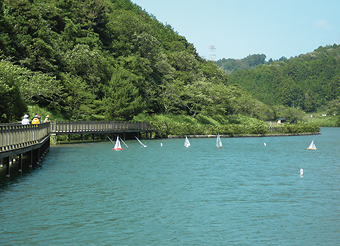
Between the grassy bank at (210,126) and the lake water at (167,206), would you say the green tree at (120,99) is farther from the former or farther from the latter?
the lake water at (167,206)

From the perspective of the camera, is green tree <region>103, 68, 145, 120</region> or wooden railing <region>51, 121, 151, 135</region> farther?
green tree <region>103, 68, 145, 120</region>

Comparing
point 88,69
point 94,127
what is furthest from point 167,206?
point 88,69

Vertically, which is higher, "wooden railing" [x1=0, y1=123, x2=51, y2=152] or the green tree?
the green tree

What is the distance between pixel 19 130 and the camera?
33062 mm

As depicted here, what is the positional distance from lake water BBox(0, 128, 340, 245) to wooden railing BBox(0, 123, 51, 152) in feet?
9.14

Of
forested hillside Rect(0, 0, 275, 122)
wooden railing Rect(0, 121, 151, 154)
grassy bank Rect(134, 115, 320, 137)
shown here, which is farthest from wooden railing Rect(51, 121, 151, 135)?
grassy bank Rect(134, 115, 320, 137)

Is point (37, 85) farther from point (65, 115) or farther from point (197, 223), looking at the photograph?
point (197, 223)

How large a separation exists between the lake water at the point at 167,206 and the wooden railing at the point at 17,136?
9.14 ft

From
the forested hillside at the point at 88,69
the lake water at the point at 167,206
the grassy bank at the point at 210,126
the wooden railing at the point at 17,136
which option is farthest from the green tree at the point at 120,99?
the wooden railing at the point at 17,136

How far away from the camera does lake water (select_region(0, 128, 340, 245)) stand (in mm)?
20125

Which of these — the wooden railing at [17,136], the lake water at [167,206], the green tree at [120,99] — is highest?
the green tree at [120,99]

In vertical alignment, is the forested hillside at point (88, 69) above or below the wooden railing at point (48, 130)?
above

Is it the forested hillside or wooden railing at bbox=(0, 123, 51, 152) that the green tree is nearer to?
the forested hillside

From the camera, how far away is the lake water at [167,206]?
792 inches
